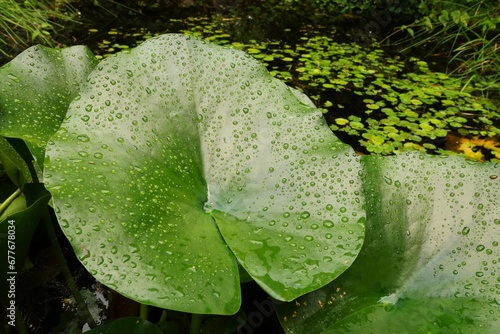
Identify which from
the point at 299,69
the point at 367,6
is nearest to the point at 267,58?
the point at 299,69

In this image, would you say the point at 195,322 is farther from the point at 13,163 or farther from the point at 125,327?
the point at 13,163

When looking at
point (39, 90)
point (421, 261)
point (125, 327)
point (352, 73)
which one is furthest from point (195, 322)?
point (352, 73)

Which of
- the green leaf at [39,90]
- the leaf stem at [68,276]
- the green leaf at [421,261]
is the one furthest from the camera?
the leaf stem at [68,276]

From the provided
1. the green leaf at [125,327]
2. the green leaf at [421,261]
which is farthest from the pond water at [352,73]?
the green leaf at [125,327]

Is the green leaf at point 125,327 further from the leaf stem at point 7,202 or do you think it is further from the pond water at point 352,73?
the pond water at point 352,73

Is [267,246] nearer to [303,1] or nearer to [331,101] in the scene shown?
[331,101]

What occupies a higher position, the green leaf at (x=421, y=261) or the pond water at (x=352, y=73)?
the green leaf at (x=421, y=261)

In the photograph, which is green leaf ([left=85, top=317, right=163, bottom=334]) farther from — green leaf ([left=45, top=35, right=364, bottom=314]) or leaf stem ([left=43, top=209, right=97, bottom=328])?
leaf stem ([left=43, top=209, right=97, bottom=328])
